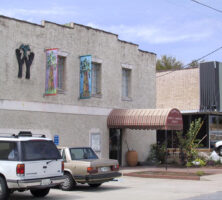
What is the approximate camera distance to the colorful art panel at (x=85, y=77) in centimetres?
2114

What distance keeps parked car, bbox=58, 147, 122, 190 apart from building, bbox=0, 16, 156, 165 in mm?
4617

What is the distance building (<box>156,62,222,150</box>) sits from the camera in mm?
31828

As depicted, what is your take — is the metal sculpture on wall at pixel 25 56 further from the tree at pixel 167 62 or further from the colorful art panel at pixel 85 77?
the tree at pixel 167 62

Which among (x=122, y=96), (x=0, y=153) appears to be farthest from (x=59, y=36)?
(x=0, y=153)

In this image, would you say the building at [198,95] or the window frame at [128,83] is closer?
the window frame at [128,83]

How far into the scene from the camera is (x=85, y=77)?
69.9 feet

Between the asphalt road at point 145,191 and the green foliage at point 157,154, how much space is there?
8240 mm

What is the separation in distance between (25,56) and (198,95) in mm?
17165

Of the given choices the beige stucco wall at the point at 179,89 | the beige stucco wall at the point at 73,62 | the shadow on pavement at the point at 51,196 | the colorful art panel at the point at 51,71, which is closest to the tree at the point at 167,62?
the beige stucco wall at the point at 179,89

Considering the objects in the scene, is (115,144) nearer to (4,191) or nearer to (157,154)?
(157,154)

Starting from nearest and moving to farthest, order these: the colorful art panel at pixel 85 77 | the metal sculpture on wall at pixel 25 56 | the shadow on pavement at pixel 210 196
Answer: the shadow on pavement at pixel 210 196, the metal sculpture on wall at pixel 25 56, the colorful art panel at pixel 85 77

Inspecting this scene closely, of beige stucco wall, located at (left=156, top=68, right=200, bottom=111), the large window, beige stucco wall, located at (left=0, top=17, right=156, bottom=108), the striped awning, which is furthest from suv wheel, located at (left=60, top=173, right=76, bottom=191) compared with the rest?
the large window

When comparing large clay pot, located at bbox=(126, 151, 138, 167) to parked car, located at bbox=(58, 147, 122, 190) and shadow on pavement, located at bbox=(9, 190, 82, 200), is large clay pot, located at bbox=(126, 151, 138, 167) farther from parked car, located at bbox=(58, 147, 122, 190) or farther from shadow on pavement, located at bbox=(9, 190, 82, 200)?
shadow on pavement, located at bbox=(9, 190, 82, 200)

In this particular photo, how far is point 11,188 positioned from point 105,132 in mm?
11999
